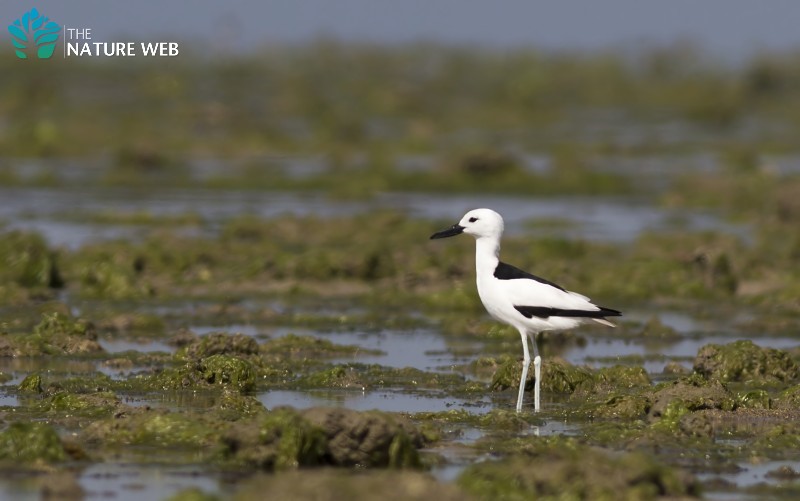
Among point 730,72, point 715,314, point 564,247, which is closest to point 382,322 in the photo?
point 715,314

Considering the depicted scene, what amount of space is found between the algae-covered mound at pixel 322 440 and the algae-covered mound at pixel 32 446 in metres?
1.14

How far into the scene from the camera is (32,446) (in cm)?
1044

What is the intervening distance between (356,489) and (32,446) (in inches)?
112

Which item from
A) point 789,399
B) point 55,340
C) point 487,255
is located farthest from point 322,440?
point 55,340

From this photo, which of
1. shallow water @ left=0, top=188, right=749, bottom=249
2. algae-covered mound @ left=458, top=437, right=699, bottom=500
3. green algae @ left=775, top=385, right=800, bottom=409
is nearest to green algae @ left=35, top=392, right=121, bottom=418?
algae-covered mound @ left=458, top=437, right=699, bottom=500

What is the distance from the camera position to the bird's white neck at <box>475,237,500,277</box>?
13.7 metres

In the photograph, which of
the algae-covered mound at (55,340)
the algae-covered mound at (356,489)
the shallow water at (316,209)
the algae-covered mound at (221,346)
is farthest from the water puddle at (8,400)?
the shallow water at (316,209)

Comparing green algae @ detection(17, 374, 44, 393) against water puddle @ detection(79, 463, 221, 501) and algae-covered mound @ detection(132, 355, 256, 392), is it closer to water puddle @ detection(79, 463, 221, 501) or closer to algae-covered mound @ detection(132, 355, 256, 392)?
algae-covered mound @ detection(132, 355, 256, 392)

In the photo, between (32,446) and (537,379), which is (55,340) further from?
(32,446)

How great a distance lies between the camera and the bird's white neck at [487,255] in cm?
1374

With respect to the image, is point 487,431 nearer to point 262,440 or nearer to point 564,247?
point 262,440

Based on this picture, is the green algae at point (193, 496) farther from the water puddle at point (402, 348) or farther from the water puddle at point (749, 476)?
the water puddle at point (402, 348)

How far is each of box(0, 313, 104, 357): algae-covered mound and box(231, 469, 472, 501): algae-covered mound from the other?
281 inches

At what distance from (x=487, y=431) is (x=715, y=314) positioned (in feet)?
26.8
